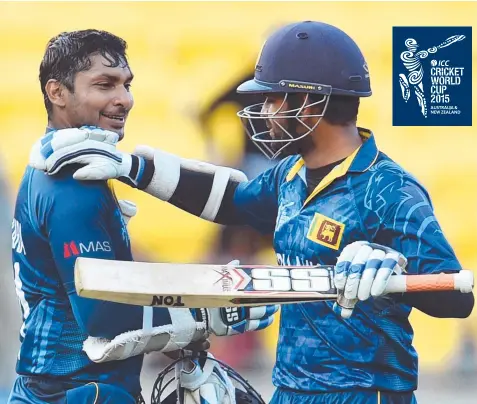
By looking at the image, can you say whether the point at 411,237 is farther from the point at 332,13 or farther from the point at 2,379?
the point at 2,379

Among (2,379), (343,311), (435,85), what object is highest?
(435,85)

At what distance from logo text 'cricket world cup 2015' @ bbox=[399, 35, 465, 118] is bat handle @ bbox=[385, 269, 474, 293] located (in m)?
1.91

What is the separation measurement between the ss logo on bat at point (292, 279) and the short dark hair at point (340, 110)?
47 centimetres

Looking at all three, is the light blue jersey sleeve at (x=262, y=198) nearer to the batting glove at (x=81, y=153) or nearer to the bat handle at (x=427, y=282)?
the batting glove at (x=81, y=153)

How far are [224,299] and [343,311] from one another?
0.97 feet

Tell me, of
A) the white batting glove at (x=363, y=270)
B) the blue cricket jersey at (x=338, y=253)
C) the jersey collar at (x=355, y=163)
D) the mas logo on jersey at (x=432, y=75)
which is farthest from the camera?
the mas logo on jersey at (x=432, y=75)

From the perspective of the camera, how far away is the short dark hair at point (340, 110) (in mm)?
3398

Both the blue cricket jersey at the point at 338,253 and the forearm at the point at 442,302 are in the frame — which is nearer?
the forearm at the point at 442,302

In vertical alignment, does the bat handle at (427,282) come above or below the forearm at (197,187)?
below

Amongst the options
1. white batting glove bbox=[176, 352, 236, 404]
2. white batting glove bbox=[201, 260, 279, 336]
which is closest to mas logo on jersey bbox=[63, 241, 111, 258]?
white batting glove bbox=[201, 260, 279, 336]

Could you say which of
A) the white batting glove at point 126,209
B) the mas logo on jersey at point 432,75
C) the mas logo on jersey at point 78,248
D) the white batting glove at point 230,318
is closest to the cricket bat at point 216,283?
the mas logo on jersey at point 78,248

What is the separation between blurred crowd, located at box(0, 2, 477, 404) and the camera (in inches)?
197

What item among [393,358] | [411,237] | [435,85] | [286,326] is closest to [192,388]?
[286,326]

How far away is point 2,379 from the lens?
16.8ft
